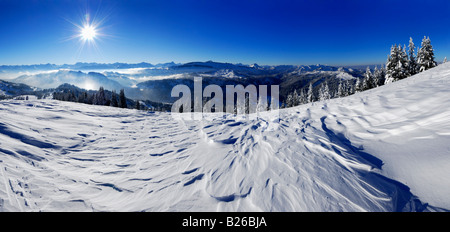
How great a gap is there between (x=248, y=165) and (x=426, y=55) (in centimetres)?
4442

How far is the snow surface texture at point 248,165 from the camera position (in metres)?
3.31

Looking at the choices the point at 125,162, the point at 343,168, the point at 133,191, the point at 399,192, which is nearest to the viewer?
the point at 399,192

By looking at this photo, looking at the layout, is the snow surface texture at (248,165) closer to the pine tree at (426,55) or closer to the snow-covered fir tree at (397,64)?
the snow-covered fir tree at (397,64)

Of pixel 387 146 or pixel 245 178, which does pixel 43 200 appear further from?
pixel 387 146

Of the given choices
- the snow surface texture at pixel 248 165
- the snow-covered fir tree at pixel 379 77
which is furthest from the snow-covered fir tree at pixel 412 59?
the snow surface texture at pixel 248 165

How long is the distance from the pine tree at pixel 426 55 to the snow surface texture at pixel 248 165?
36880 millimetres

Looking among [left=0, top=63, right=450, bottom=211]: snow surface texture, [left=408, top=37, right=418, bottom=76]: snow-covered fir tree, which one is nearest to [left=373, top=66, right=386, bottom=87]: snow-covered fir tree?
[left=408, top=37, right=418, bottom=76]: snow-covered fir tree

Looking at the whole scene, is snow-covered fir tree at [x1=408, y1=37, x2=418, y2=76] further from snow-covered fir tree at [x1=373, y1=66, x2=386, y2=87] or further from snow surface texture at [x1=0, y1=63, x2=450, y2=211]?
snow surface texture at [x1=0, y1=63, x2=450, y2=211]

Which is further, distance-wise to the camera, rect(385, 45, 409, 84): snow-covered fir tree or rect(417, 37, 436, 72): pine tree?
rect(385, 45, 409, 84): snow-covered fir tree

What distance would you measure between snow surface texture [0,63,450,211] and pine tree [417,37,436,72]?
121 feet

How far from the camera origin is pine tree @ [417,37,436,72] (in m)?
29.9
